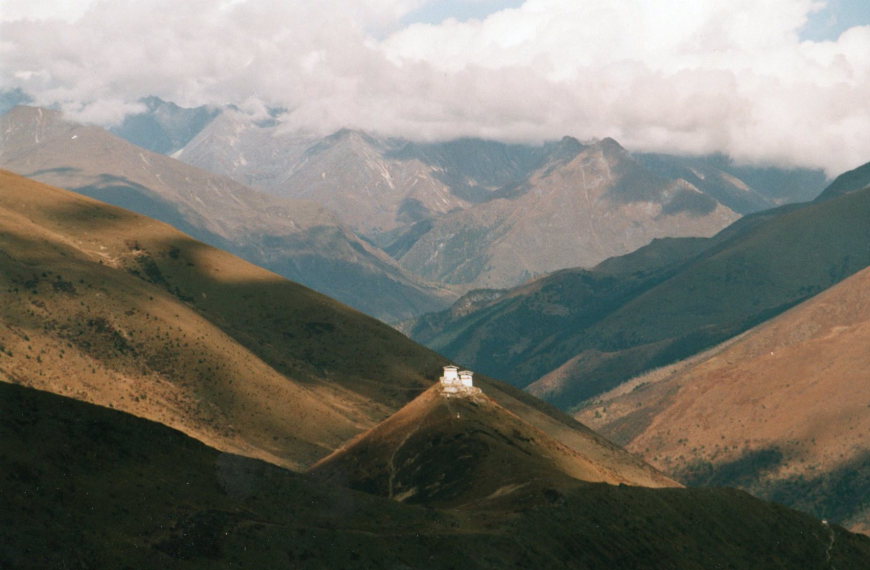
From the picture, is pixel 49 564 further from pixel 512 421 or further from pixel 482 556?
pixel 512 421

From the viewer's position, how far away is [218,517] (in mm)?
97312

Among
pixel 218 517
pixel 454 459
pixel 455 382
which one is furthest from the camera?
pixel 455 382

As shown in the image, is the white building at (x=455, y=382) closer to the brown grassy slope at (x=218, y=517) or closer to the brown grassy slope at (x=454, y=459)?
the brown grassy slope at (x=454, y=459)

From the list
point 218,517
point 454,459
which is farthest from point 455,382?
point 218,517

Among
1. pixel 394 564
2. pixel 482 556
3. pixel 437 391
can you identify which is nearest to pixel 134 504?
pixel 394 564

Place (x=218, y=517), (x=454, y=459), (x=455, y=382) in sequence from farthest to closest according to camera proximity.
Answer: (x=455, y=382), (x=454, y=459), (x=218, y=517)

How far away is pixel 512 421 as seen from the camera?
184 metres

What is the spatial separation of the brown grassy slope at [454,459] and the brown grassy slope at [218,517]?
12.9 m

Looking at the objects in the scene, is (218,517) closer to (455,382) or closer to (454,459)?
(454,459)

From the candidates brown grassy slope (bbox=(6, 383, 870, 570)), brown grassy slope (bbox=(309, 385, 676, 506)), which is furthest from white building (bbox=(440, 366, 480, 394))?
brown grassy slope (bbox=(6, 383, 870, 570))

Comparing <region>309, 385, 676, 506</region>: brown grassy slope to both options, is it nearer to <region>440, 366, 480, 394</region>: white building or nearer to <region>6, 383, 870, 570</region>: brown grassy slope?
<region>440, 366, 480, 394</region>: white building

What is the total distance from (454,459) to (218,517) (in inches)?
2607

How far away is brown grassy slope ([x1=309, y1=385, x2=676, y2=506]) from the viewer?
14625cm

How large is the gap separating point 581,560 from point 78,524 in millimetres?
56557
